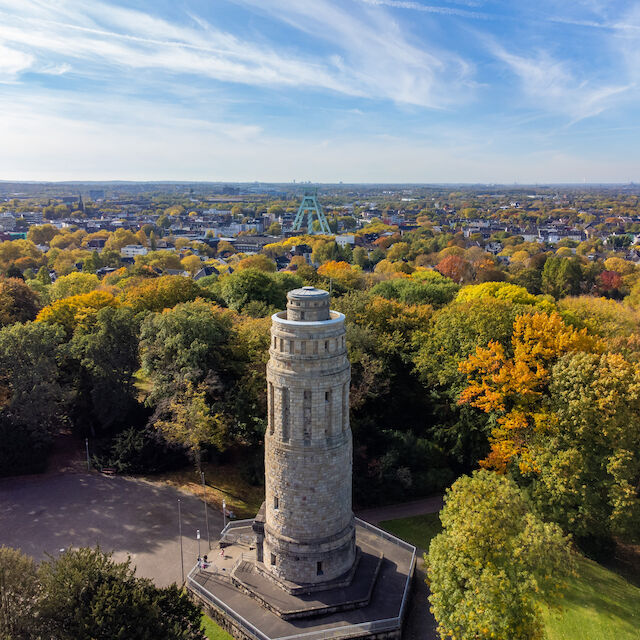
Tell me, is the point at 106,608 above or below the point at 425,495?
above

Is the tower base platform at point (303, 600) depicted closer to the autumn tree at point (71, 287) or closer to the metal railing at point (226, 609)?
the metal railing at point (226, 609)

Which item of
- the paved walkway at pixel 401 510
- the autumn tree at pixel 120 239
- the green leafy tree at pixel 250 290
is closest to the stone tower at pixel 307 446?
the paved walkway at pixel 401 510

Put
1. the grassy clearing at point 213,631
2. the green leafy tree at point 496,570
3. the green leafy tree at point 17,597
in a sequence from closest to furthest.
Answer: the green leafy tree at point 17,597 → the green leafy tree at point 496,570 → the grassy clearing at point 213,631

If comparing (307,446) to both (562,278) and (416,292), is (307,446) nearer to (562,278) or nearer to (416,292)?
(416,292)

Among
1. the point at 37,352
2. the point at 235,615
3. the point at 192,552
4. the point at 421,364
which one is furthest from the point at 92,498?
the point at 421,364

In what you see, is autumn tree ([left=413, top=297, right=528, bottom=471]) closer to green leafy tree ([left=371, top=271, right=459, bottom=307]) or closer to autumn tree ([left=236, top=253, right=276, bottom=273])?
green leafy tree ([left=371, top=271, right=459, bottom=307])

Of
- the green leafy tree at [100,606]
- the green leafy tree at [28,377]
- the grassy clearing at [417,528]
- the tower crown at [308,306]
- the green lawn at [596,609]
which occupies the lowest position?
the green lawn at [596,609]

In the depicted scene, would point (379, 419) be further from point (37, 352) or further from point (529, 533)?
point (37, 352)
